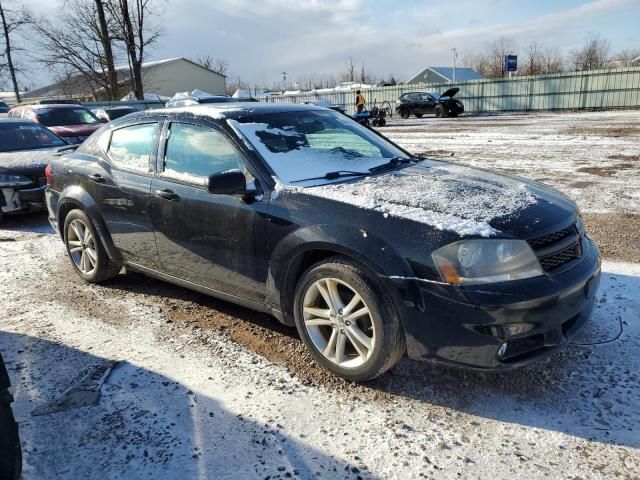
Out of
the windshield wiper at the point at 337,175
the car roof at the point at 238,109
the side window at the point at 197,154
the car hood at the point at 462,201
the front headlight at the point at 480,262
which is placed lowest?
the front headlight at the point at 480,262

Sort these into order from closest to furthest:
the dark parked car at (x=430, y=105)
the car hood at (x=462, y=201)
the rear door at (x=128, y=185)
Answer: the car hood at (x=462, y=201) → the rear door at (x=128, y=185) → the dark parked car at (x=430, y=105)

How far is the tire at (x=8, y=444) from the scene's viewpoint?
201cm

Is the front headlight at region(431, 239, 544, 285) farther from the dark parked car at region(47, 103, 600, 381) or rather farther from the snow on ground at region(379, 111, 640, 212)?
the snow on ground at region(379, 111, 640, 212)

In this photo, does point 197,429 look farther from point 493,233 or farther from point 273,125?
point 273,125

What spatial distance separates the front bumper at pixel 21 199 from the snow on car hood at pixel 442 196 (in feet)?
19.1

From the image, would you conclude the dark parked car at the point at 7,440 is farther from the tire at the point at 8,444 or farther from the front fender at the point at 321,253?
the front fender at the point at 321,253

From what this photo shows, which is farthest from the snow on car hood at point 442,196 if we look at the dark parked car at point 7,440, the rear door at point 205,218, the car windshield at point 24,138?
the car windshield at point 24,138

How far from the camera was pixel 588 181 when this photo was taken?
8.07m

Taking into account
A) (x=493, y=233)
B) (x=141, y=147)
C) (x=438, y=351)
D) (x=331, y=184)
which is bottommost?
(x=438, y=351)

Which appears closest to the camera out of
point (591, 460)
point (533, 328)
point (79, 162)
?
point (591, 460)

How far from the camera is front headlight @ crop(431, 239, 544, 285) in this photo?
247cm

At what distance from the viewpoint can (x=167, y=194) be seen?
3660 mm

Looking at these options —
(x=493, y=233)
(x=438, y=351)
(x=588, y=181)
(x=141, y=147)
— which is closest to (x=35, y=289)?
(x=141, y=147)

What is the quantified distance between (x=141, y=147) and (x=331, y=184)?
6.02 ft
